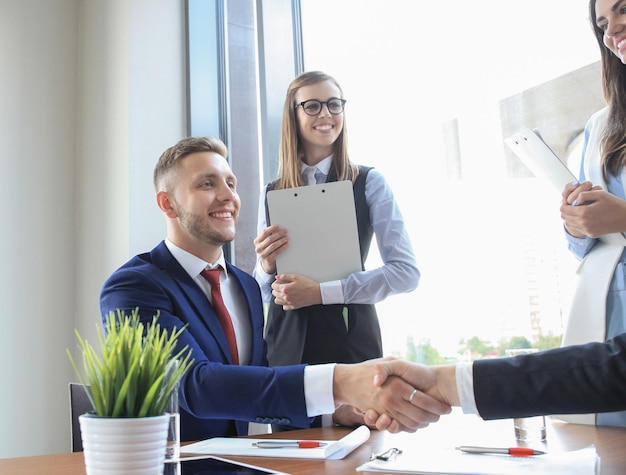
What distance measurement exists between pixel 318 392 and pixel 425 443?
0.82ft

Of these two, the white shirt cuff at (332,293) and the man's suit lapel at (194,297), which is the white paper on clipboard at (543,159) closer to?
the white shirt cuff at (332,293)

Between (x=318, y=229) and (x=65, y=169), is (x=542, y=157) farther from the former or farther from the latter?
(x=65, y=169)

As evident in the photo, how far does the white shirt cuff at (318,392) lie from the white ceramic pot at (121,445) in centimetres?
63

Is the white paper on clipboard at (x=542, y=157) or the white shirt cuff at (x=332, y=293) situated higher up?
the white paper on clipboard at (x=542, y=157)

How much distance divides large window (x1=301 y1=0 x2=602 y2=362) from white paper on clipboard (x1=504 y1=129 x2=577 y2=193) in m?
0.54

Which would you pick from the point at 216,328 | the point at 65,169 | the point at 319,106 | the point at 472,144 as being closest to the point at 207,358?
the point at 216,328

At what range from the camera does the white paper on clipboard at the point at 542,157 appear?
1.63m

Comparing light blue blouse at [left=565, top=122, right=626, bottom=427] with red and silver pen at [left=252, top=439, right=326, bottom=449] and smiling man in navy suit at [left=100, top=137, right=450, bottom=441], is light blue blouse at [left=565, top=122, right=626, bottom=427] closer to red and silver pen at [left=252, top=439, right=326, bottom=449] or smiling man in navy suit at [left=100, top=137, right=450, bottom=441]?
smiling man in navy suit at [left=100, top=137, right=450, bottom=441]

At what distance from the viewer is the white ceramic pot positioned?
0.81m

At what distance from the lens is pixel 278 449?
4.17 ft

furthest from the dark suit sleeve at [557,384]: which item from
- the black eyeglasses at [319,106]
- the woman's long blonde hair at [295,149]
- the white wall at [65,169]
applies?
the white wall at [65,169]

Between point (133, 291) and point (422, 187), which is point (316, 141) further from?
point (133, 291)

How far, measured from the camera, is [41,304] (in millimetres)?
3504

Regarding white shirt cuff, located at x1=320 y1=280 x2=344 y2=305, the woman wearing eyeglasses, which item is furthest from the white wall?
white shirt cuff, located at x1=320 y1=280 x2=344 y2=305
